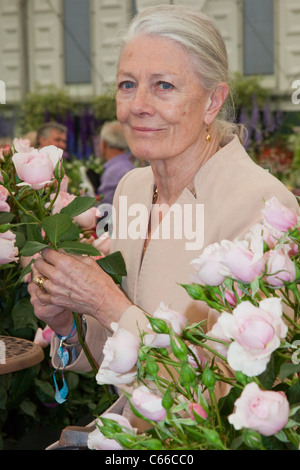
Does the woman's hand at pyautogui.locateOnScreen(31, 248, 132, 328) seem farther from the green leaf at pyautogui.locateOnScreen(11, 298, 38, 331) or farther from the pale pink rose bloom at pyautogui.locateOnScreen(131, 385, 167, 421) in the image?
the green leaf at pyautogui.locateOnScreen(11, 298, 38, 331)

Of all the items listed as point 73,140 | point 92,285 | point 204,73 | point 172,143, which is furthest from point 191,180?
point 73,140

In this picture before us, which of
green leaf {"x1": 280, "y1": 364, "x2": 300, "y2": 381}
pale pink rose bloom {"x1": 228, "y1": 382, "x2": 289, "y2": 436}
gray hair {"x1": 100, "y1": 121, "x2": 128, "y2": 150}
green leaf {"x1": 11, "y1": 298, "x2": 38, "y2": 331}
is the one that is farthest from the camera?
gray hair {"x1": 100, "y1": 121, "x2": 128, "y2": 150}

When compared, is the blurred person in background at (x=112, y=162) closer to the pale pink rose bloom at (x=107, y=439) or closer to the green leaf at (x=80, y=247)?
the green leaf at (x=80, y=247)

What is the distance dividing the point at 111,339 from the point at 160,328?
0.20 feet

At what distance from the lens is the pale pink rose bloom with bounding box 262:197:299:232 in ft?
2.62

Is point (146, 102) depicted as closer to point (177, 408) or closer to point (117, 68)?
point (117, 68)

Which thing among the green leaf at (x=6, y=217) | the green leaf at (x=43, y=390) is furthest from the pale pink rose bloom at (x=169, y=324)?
the green leaf at (x=43, y=390)

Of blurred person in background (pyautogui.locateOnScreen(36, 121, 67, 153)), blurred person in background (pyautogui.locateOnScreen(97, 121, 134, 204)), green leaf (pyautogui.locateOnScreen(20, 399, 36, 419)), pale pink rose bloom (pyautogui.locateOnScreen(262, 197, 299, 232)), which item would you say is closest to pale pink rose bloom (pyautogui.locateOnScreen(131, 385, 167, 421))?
pale pink rose bloom (pyautogui.locateOnScreen(262, 197, 299, 232))

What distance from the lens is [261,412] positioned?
0.63 meters

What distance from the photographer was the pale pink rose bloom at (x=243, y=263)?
2.39 ft

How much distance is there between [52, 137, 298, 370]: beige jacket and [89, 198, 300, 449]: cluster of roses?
0.43m

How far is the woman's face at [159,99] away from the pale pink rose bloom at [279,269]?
696 millimetres

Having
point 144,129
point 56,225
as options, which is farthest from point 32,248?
point 144,129
